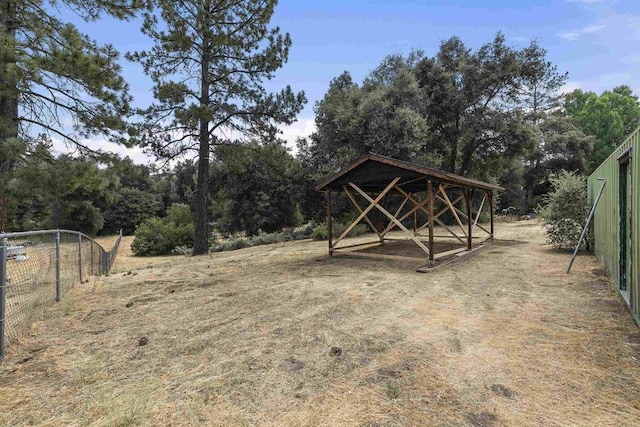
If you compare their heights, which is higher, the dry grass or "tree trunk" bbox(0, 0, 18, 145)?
"tree trunk" bbox(0, 0, 18, 145)

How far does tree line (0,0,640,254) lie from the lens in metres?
7.93

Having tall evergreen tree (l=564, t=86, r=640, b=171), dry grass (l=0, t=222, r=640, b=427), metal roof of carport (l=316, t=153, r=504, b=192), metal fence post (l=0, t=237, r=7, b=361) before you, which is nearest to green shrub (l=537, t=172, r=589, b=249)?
metal roof of carport (l=316, t=153, r=504, b=192)

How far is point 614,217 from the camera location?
5516mm

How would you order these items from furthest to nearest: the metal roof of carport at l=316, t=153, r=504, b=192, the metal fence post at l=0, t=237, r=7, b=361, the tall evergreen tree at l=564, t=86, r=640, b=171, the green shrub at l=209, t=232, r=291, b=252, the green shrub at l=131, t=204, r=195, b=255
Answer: the tall evergreen tree at l=564, t=86, r=640, b=171
the green shrub at l=131, t=204, r=195, b=255
the green shrub at l=209, t=232, r=291, b=252
the metal roof of carport at l=316, t=153, r=504, b=192
the metal fence post at l=0, t=237, r=7, b=361

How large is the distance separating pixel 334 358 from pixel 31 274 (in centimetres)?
411

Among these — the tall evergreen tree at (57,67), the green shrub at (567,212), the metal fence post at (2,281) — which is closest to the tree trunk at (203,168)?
the tall evergreen tree at (57,67)

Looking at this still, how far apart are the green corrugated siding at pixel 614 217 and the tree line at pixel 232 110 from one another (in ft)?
31.6

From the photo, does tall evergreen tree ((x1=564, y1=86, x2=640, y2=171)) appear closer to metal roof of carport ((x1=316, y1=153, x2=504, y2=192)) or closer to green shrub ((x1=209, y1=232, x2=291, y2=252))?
green shrub ((x1=209, y1=232, x2=291, y2=252))

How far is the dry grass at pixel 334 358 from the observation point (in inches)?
93.2

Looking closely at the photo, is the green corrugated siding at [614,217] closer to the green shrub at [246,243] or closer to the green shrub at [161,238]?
the green shrub at [246,243]

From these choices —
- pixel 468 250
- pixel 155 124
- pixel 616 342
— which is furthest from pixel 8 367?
pixel 155 124

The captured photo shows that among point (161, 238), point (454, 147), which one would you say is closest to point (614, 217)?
point (454, 147)

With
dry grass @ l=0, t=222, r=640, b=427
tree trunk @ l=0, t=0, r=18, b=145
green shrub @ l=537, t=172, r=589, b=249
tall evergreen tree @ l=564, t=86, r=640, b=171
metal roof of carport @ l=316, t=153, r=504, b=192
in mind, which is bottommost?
dry grass @ l=0, t=222, r=640, b=427

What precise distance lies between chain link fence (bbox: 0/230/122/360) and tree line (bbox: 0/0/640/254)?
10.0ft
